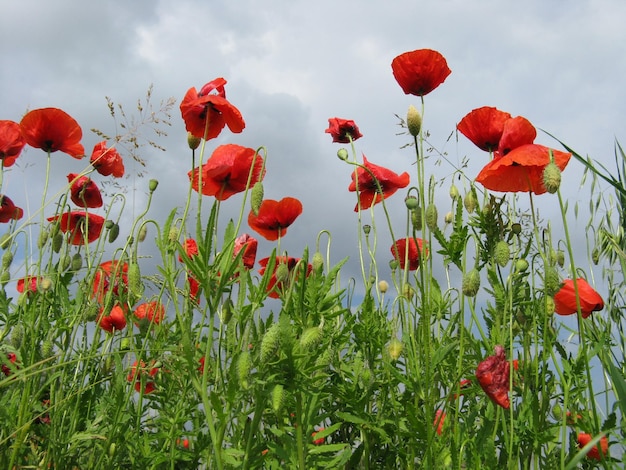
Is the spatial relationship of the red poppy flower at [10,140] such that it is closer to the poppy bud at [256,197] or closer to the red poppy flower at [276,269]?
the red poppy flower at [276,269]

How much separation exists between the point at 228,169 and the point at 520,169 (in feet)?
2.94

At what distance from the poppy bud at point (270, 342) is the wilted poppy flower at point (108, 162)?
1.56m

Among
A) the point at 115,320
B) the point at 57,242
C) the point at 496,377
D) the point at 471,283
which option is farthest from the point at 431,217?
the point at 115,320

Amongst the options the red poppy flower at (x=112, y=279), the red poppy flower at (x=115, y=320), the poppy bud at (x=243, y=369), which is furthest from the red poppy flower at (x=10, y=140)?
the poppy bud at (x=243, y=369)

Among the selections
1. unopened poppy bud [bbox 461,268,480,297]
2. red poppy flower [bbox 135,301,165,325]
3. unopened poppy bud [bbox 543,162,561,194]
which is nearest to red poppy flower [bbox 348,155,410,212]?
unopened poppy bud [bbox 461,268,480,297]

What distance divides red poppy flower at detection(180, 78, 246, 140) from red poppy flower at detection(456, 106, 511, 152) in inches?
28.5

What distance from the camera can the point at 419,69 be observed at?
6.31ft

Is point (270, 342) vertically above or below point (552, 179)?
below

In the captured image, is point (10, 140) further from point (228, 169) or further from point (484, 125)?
point (484, 125)

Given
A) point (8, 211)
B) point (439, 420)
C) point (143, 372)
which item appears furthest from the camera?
point (8, 211)

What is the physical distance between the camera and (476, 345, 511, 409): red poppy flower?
4.76 ft

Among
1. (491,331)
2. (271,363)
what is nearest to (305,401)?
(271,363)

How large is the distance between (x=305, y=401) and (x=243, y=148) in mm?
775

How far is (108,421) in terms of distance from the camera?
1938 mm
